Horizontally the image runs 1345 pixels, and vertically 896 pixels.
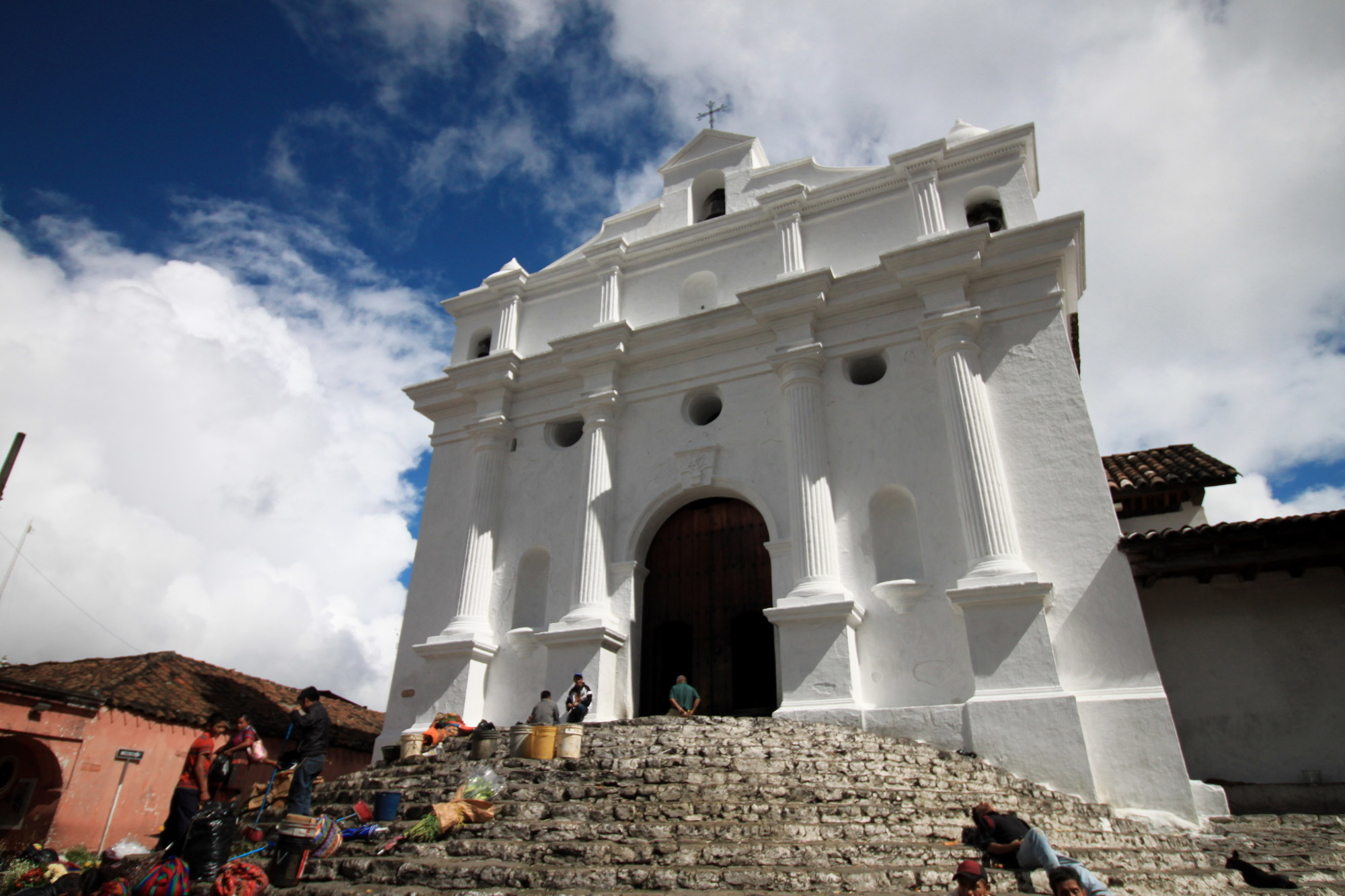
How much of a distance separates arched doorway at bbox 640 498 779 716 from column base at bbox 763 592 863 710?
4.11 feet

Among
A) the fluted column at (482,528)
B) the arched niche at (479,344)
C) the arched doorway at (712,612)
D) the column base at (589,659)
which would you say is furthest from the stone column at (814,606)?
the arched niche at (479,344)

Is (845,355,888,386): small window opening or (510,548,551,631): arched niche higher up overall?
(845,355,888,386): small window opening

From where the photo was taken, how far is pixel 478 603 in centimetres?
1474

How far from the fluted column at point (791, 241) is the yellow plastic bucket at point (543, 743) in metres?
9.28

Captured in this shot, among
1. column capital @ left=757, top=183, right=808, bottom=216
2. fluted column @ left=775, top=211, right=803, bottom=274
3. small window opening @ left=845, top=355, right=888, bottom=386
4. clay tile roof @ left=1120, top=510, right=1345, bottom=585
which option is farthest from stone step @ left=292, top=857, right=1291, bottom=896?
column capital @ left=757, top=183, right=808, bottom=216

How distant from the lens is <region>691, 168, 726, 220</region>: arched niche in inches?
698

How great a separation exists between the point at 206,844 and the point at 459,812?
7.15ft

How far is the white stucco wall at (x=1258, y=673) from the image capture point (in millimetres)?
10492

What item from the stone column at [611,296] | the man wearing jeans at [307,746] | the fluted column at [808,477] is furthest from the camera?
the stone column at [611,296]

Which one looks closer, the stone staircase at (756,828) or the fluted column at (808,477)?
the stone staircase at (756,828)

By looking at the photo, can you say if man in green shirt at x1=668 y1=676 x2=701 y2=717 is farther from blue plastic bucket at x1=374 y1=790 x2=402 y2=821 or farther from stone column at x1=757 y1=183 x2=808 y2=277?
stone column at x1=757 y1=183 x2=808 y2=277

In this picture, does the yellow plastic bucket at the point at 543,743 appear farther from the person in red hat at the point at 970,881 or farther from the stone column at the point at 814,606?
the person in red hat at the point at 970,881

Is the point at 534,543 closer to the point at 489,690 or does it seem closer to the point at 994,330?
the point at 489,690

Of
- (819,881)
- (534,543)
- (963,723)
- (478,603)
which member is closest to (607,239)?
(534,543)
